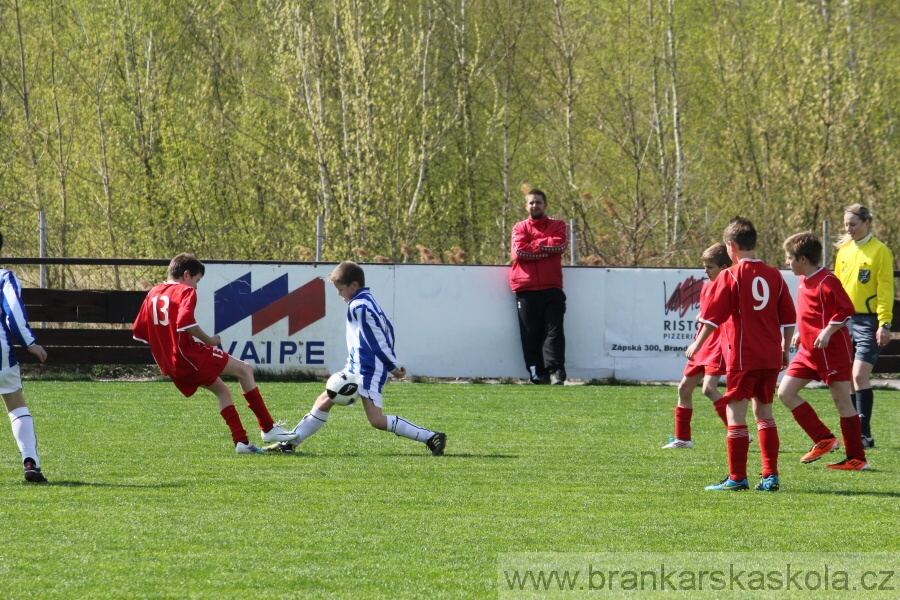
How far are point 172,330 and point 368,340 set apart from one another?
1427 millimetres

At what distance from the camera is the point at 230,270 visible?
46.6 feet

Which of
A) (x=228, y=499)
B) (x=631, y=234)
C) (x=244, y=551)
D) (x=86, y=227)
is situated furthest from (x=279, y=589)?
(x=86, y=227)

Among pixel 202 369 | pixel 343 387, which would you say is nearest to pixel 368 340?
pixel 343 387

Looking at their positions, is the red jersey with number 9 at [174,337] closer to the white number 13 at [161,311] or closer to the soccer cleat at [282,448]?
the white number 13 at [161,311]

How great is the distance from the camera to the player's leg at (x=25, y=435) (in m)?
6.70

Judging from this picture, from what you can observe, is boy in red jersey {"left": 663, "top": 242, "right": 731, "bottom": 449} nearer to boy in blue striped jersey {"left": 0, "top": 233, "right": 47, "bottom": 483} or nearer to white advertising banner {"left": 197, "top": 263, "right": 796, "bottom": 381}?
boy in blue striped jersey {"left": 0, "top": 233, "right": 47, "bottom": 483}

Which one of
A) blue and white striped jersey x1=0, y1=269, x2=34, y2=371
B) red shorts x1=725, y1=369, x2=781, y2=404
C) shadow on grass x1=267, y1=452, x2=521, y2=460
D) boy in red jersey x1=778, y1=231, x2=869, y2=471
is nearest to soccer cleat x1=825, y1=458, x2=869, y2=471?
boy in red jersey x1=778, y1=231, x2=869, y2=471

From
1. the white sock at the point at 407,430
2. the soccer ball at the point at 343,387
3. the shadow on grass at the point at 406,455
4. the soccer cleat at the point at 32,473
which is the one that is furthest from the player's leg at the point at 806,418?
the soccer cleat at the point at 32,473

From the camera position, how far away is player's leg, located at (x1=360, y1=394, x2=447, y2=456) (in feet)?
26.3

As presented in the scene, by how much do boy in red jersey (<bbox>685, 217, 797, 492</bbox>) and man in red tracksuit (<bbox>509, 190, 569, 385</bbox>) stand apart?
7095mm

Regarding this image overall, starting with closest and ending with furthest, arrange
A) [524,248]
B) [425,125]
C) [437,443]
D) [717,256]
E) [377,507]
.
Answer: [377,507], [437,443], [717,256], [524,248], [425,125]

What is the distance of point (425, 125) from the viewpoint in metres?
22.1

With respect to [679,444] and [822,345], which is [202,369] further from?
[822,345]

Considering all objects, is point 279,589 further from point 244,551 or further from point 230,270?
point 230,270
